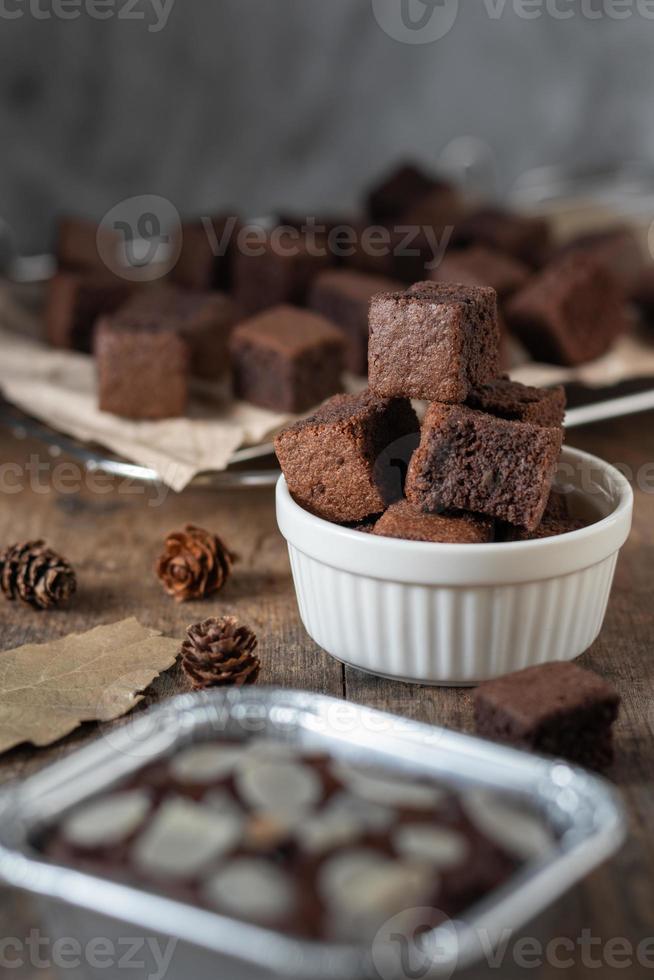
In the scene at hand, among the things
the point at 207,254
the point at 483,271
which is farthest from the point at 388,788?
the point at 207,254

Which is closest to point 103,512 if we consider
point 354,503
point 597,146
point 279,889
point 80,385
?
point 80,385

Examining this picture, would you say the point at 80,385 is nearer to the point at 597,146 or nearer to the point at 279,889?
the point at 279,889

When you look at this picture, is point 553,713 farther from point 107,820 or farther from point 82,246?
point 82,246

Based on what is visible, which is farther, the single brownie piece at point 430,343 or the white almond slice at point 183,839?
the single brownie piece at point 430,343

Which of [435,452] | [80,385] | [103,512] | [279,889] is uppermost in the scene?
[435,452]

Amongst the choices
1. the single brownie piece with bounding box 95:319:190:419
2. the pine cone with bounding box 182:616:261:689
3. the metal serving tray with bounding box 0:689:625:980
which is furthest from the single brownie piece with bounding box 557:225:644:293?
the metal serving tray with bounding box 0:689:625:980

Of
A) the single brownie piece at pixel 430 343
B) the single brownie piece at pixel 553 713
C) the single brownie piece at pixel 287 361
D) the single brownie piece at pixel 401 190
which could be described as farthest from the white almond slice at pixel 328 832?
the single brownie piece at pixel 401 190

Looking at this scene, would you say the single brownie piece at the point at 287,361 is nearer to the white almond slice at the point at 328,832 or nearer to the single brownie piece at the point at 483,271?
the single brownie piece at the point at 483,271
